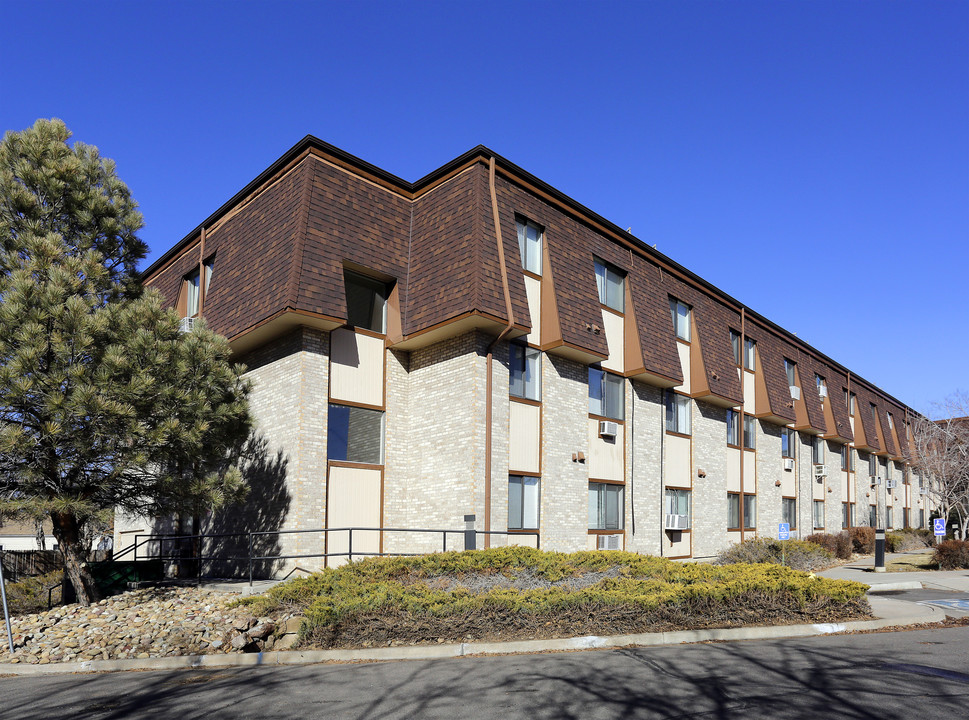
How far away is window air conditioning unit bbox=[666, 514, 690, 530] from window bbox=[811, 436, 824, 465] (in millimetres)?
15813

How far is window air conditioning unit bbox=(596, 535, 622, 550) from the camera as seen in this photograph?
20.4 metres

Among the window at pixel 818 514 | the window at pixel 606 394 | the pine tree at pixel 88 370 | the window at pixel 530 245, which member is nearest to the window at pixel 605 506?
the window at pixel 606 394

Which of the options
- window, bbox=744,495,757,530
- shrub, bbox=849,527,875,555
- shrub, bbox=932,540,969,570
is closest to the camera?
shrub, bbox=932,540,969,570

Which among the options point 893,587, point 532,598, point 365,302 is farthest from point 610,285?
point 532,598

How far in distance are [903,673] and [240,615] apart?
9.49 meters

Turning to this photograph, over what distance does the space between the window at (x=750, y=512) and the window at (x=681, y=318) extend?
7.79 meters

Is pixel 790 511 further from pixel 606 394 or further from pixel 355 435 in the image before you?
pixel 355 435

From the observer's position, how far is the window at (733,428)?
28.4 m

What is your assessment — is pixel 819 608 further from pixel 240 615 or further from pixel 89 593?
pixel 89 593

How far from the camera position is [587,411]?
2034 centimetres

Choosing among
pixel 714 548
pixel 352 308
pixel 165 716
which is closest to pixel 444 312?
pixel 352 308

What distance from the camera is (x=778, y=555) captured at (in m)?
24.6

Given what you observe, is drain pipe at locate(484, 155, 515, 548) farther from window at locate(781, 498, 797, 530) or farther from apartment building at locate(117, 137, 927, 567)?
window at locate(781, 498, 797, 530)

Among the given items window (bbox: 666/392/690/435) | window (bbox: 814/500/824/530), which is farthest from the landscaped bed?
window (bbox: 814/500/824/530)
